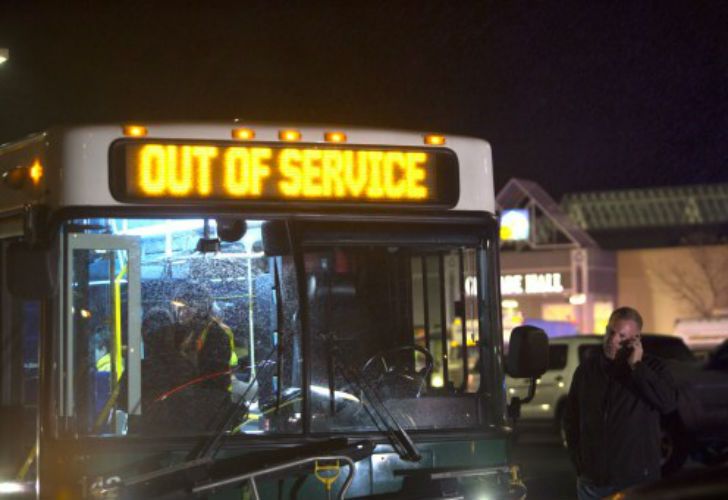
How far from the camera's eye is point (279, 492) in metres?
6.47

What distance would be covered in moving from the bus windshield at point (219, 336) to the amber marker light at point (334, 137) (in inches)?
18.7

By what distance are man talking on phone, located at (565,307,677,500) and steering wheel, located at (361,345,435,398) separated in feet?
3.21

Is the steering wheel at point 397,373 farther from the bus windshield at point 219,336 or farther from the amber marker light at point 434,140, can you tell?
the amber marker light at point 434,140

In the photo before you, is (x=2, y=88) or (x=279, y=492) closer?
(x=279, y=492)

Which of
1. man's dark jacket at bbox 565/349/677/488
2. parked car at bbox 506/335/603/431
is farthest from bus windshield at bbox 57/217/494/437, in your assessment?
parked car at bbox 506/335/603/431

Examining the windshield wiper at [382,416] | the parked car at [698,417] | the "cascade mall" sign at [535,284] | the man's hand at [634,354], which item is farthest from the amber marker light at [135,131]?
the "cascade mall" sign at [535,284]

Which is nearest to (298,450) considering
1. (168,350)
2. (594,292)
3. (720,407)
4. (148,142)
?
(168,350)

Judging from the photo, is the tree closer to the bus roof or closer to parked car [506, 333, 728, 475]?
parked car [506, 333, 728, 475]

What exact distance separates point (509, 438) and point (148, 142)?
2.43m

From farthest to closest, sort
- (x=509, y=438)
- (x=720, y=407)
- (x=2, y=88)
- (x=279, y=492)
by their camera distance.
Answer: (x=2, y=88)
(x=720, y=407)
(x=509, y=438)
(x=279, y=492)

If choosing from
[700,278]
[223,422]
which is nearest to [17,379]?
[223,422]

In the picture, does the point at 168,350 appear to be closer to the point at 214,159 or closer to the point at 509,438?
the point at 214,159

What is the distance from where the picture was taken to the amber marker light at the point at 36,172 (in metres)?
6.81

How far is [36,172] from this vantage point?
6867 mm
